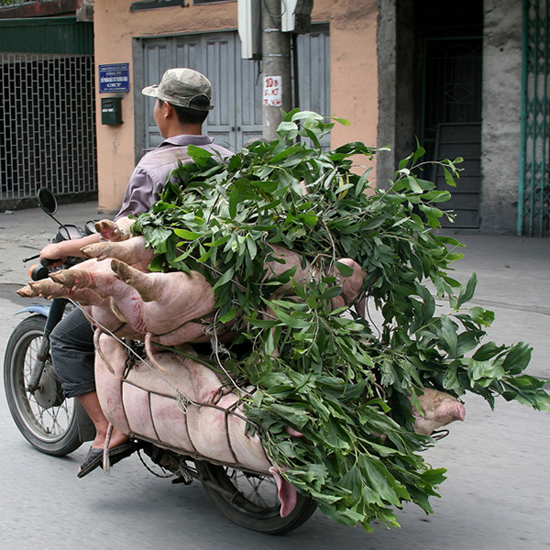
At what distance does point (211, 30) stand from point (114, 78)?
6.54ft

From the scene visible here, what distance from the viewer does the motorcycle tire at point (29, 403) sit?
396 cm

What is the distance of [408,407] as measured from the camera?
9.29 feet

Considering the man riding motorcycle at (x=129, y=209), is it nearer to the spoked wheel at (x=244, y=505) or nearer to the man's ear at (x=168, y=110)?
the man's ear at (x=168, y=110)

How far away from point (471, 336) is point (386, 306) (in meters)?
0.34

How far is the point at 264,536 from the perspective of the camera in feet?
10.2

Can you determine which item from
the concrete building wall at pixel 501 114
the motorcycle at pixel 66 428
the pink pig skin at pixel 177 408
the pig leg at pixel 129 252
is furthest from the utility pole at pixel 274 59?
the pig leg at pixel 129 252

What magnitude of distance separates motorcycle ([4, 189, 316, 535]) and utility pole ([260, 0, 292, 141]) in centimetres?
358

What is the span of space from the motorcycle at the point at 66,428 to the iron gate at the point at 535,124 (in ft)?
23.4

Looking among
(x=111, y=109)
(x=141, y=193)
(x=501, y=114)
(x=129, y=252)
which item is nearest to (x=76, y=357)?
(x=141, y=193)

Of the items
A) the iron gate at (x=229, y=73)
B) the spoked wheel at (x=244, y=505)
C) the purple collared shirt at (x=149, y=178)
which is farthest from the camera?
the iron gate at (x=229, y=73)

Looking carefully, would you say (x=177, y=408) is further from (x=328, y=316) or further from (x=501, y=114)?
(x=501, y=114)

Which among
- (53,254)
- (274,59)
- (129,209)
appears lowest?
(53,254)

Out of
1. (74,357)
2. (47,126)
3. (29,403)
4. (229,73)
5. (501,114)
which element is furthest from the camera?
(47,126)

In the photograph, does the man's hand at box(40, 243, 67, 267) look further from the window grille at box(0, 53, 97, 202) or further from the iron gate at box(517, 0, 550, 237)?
the window grille at box(0, 53, 97, 202)
